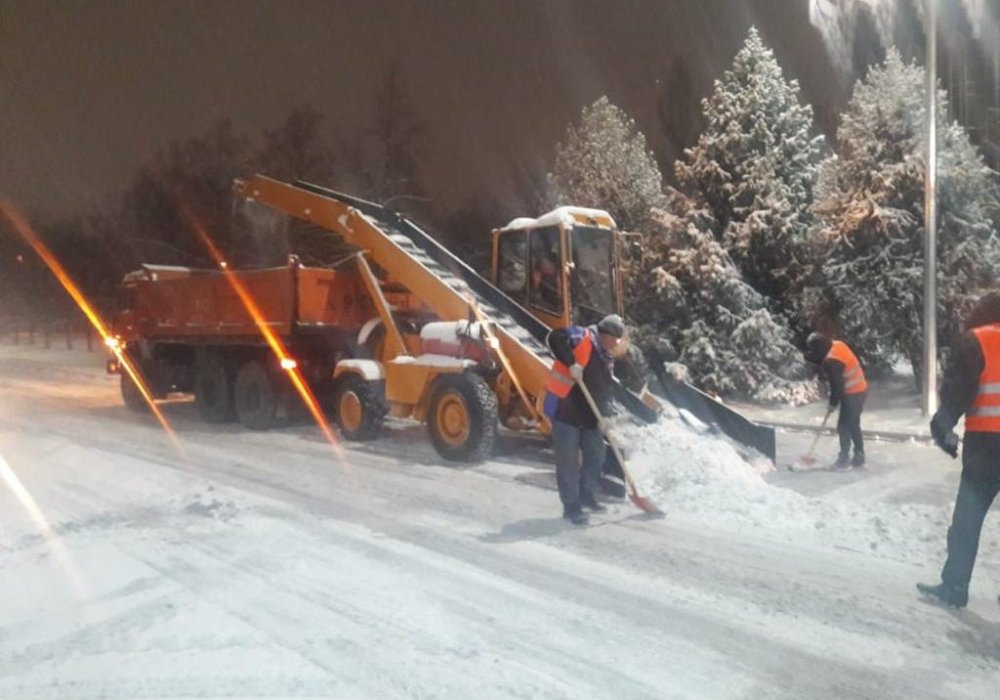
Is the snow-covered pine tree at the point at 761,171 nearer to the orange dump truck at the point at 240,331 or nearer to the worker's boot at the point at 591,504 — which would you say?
the orange dump truck at the point at 240,331

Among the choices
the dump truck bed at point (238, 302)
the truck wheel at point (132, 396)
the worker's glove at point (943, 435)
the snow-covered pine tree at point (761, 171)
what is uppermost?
the snow-covered pine tree at point (761, 171)

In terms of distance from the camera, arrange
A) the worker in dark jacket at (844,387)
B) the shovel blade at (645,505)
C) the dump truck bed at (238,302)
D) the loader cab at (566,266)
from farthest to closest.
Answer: the dump truck bed at (238,302) < the loader cab at (566,266) < the worker in dark jacket at (844,387) < the shovel blade at (645,505)

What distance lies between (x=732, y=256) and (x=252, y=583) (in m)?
14.1

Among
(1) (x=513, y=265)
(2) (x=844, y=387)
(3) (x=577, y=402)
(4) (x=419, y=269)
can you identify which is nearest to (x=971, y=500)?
(3) (x=577, y=402)

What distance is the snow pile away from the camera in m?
6.60

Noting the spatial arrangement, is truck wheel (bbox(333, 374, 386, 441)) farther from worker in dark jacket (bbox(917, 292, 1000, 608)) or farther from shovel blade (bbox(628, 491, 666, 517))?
worker in dark jacket (bbox(917, 292, 1000, 608))

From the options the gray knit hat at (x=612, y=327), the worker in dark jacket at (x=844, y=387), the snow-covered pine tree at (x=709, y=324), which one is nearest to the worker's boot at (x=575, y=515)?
the gray knit hat at (x=612, y=327)

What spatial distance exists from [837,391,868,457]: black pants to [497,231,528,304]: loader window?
4074mm

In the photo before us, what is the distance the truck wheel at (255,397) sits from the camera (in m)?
13.5

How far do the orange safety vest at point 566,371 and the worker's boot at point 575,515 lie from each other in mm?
915

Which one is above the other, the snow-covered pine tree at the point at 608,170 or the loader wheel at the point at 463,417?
the snow-covered pine tree at the point at 608,170

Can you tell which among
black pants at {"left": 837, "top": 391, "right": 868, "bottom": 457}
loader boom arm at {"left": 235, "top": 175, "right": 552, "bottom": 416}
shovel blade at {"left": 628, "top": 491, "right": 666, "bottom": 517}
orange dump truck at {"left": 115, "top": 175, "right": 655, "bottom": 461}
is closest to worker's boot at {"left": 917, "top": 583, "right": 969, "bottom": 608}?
shovel blade at {"left": 628, "top": 491, "right": 666, "bottom": 517}

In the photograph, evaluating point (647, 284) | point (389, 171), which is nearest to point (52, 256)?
point (389, 171)

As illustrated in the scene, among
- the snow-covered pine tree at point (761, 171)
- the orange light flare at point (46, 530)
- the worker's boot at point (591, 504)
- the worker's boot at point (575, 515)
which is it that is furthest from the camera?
the snow-covered pine tree at point (761, 171)
